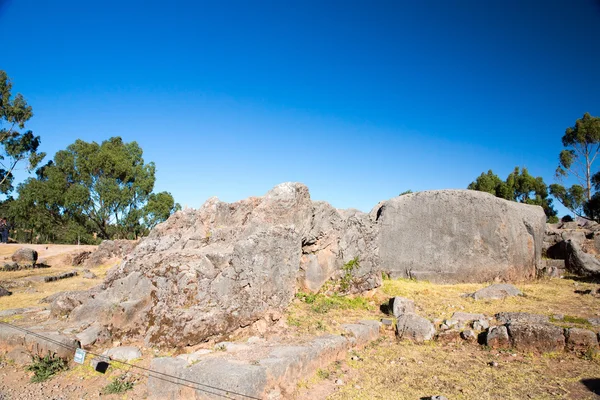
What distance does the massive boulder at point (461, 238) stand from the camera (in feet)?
39.3

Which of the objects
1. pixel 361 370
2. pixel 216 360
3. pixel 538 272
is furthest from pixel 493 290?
pixel 216 360

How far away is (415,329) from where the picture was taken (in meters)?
7.50

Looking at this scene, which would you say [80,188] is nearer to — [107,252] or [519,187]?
[107,252]

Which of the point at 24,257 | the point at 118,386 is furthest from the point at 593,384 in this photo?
the point at 24,257

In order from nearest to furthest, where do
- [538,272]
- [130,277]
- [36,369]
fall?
[36,369]
[130,277]
[538,272]

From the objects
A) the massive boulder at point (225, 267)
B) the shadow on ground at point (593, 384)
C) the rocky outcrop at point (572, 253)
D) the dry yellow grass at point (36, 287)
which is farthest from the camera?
the rocky outcrop at point (572, 253)

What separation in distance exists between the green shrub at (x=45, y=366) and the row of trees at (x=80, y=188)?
979 inches

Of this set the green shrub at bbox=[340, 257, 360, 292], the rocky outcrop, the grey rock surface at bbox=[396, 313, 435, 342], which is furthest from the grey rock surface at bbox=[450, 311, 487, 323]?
the rocky outcrop

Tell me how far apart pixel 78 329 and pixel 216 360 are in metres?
3.78

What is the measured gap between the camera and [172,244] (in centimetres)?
906

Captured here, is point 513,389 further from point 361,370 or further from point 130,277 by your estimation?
point 130,277

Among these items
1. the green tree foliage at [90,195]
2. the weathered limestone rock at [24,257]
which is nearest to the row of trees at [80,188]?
the green tree foliage at [90,195]

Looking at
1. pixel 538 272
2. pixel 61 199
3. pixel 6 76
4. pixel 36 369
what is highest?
pixel 6 76

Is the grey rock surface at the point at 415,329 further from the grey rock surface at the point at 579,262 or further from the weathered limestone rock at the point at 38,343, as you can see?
the grey rock surface at the point at 579,262
